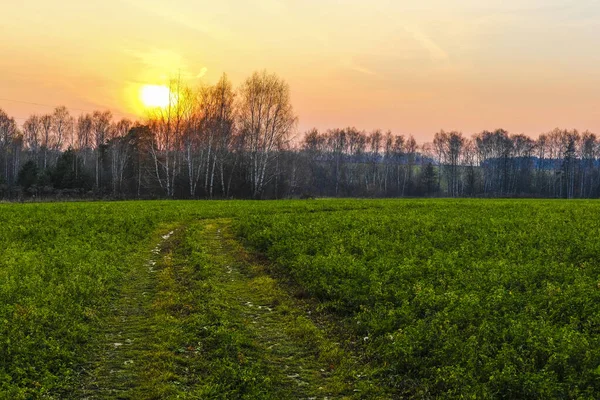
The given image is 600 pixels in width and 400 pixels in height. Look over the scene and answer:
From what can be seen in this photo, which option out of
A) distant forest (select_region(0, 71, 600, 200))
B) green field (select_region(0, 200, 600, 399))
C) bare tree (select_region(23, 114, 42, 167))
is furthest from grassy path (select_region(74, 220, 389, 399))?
bare tree (select_region(23, 114, 42, 167))

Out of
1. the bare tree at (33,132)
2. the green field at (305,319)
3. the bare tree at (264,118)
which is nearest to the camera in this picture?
the green field at (305,319)

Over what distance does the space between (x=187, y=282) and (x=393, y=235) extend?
33.3 ft

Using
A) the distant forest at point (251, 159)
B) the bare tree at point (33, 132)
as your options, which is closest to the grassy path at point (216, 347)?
the distant forest at point (251, 159)

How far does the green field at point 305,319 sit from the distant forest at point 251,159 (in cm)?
5018

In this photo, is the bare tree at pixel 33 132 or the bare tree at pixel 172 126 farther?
the bare tree at pixel 33 132

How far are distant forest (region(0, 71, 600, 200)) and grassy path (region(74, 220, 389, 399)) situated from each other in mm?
52628

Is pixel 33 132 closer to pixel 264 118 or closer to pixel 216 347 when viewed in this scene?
pixel 264 118

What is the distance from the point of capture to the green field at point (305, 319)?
6.84m

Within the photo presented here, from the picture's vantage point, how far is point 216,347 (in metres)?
8.33

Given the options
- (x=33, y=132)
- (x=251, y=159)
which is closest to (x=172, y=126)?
(x=251, y=159)

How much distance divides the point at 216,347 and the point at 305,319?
2573 millimetres

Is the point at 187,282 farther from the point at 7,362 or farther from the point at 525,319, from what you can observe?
the point at 525,319

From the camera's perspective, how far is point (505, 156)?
434 feet

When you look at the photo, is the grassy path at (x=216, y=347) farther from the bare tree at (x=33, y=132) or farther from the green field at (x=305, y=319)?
the bare tree at (x=33, y=132)
